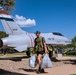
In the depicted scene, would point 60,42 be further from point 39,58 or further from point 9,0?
point 39,58

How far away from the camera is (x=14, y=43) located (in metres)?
23.6

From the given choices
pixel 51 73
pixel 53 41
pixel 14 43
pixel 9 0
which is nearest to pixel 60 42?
pixel 53 41

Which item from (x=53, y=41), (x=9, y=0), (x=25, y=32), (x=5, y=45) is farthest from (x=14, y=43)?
(x=9, y=0)

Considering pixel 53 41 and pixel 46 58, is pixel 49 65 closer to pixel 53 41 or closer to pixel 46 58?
pixel 46 58

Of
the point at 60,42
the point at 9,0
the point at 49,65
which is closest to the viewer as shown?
the point at 49,65

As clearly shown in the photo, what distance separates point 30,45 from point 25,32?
1816 millimetres

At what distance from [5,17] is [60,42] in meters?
6.30

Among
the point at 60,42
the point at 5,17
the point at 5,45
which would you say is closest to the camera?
the point at 5,45

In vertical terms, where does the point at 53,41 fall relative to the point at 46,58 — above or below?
above

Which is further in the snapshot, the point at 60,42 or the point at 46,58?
the point at 60,42

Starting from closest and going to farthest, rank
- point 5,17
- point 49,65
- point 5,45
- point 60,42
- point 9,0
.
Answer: point 49,65
point 5,45
point 5,17
point 60,42
point 9,0

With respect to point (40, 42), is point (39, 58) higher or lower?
lower

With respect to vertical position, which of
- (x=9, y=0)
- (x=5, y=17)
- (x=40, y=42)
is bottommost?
(x=40, y=42)

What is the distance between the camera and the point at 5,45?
76.6 ft
